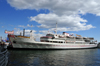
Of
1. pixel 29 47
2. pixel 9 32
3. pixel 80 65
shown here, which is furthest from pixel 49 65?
pixel 9 32

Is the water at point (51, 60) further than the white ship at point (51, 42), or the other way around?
the white ship at point (51, 42)

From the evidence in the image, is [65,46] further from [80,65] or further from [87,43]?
[80,65]

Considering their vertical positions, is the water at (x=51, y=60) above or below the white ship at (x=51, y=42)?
below

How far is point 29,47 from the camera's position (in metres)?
37.9

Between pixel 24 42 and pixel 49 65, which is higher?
pixel 24 42

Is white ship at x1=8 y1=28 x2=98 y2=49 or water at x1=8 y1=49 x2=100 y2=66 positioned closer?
water at x1=8 y1=49 x2=100 y2=66

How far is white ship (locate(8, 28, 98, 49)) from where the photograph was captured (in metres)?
37.7

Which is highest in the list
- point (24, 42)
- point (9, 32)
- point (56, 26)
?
point (56, 26)

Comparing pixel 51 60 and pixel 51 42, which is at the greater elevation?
pixel 51 42

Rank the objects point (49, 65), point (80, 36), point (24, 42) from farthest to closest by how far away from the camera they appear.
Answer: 1. point (80, 36)
2. point (24, 42)
3. point (49, 65)

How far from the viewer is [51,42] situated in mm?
43812

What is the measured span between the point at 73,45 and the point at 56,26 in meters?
15.2

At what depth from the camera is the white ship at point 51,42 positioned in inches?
1485

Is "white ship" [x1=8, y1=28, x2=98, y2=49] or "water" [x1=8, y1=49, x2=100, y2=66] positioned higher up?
"white ship" [x1=8, y1=28, x2=98, y2=49]
